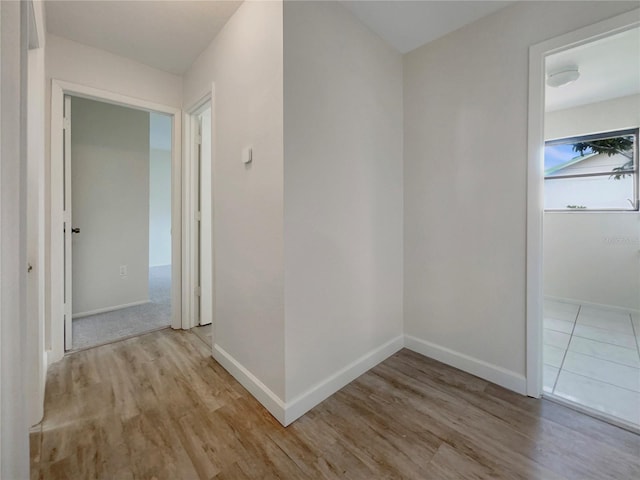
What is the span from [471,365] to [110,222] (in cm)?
404

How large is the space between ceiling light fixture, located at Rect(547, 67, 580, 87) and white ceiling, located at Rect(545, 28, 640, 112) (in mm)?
37

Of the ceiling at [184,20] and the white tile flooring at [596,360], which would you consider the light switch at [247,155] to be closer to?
the ceiling at [184,20]

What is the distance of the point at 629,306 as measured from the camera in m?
3.21

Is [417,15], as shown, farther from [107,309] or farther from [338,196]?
[107,309]

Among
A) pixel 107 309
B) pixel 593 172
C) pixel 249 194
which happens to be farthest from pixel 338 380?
pixel 593 172

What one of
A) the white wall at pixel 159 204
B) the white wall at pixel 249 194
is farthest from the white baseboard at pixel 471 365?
the white wall at pixel 159 204

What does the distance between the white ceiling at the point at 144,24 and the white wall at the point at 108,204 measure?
116 centimetres

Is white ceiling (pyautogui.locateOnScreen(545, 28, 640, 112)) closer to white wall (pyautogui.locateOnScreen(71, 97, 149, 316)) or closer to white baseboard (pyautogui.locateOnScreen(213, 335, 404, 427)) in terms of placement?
white baseboard (pyautogui.locateOnScreen(213, 335, 404, 427))

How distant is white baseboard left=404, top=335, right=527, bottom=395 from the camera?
1.85 meters

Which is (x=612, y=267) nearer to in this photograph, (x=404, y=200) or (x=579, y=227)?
(x=579, y=227)

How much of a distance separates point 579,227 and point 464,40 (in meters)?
2.98

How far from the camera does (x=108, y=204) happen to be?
3.36 m

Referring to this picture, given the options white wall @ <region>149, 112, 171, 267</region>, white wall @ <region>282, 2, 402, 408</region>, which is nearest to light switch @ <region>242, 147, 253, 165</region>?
white wall @ <region>282, 2, 402, 408</region>

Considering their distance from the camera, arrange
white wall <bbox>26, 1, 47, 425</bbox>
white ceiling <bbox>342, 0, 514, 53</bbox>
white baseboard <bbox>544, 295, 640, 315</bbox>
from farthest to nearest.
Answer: white baseboard <bbox>544, 295, 640, 315</bbox>, white ceiling <bbox>342, 0, 514, 53</bbox>, white wall <bbox>26, 1, 47, 425</bbox>
